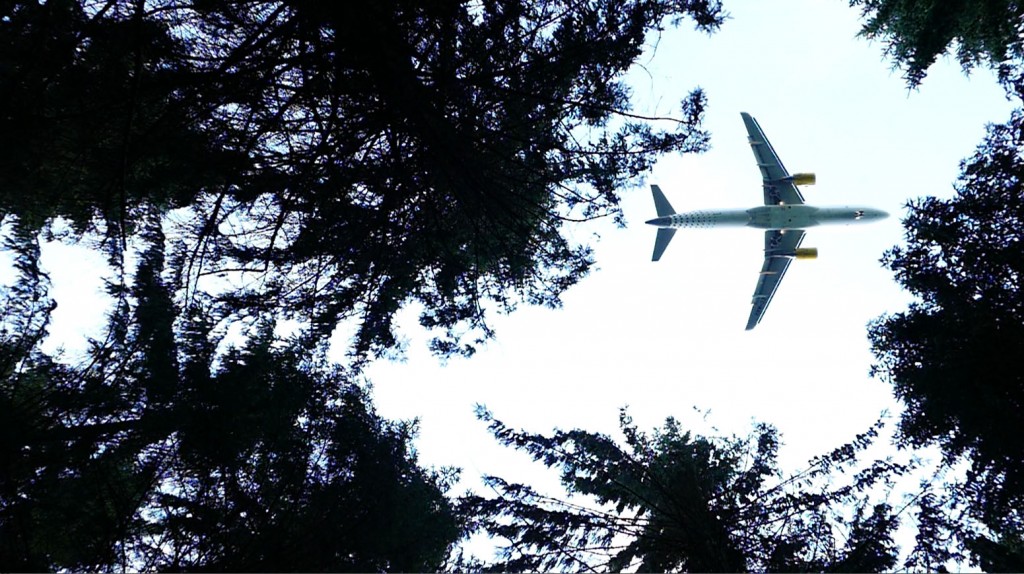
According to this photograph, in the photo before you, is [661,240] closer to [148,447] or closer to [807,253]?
[807,253]

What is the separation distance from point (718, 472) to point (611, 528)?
6.90 feet

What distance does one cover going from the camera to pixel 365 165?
5.36m

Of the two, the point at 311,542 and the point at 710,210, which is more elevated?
the point at 710,210

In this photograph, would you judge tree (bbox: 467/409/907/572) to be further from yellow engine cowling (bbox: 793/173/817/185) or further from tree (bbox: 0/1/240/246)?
yellow engine cowling (bbox: 793/173/817/185)

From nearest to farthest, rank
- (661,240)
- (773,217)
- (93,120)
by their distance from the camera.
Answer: (93,120) → (773,217) → (661,240)

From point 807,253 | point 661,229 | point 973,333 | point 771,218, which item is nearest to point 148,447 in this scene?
point 973,333

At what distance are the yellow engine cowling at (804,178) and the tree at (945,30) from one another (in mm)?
12273

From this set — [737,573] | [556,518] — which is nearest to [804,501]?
[737,573]

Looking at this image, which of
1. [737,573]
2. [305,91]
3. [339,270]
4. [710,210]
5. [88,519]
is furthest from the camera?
[710,210]

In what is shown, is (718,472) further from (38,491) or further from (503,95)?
(38,491)

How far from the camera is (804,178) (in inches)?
767

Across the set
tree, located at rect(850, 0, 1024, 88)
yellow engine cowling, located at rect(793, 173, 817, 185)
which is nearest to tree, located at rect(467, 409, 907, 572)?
tree, located at rect(850, 0, 1024, 88)

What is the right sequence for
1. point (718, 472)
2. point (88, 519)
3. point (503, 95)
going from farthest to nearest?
point (718, 472) < point (503, 95) < point (88, 519)

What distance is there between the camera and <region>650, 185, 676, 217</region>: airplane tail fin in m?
22.3
